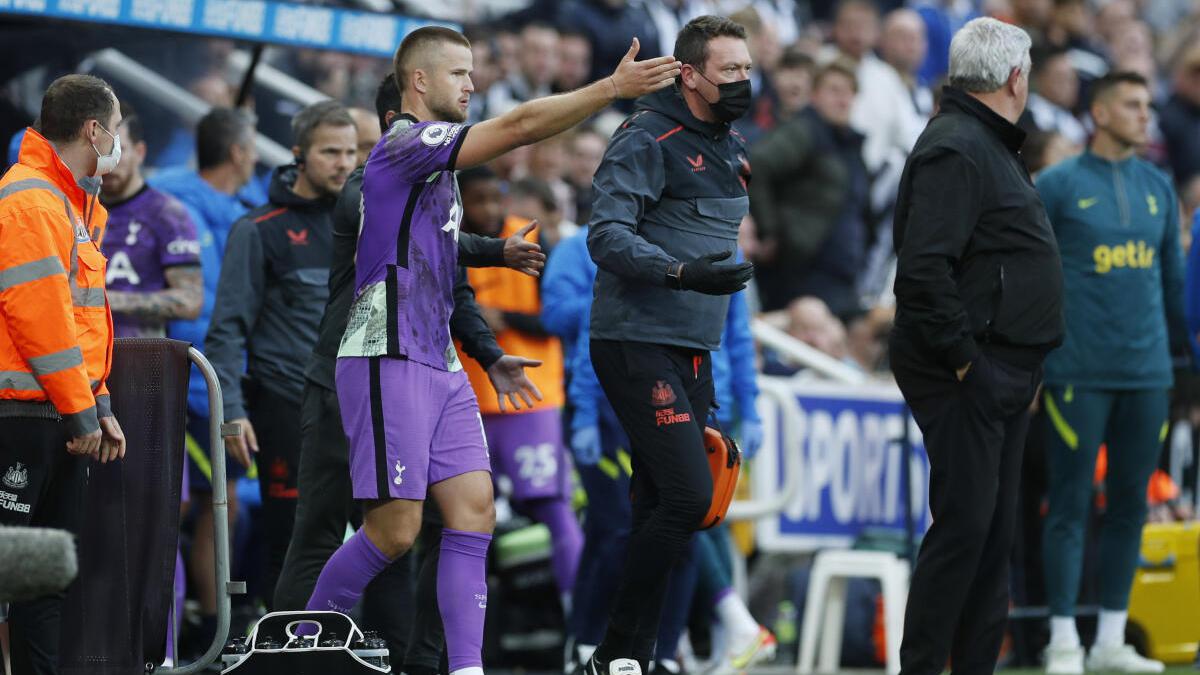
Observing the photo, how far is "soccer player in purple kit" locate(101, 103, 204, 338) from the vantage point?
27.8ft

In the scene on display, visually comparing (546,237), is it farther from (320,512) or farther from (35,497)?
(35,497)

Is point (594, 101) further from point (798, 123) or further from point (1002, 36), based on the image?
point (798, 123)

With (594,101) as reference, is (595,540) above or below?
below

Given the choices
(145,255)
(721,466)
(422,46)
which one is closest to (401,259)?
(422,46)

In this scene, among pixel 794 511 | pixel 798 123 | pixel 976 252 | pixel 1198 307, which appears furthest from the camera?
pixel 798 123

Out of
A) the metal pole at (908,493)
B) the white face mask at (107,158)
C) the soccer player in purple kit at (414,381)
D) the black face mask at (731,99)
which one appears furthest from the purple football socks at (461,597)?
the metal pole at (908,493)

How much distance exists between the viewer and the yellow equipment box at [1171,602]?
9.68 m

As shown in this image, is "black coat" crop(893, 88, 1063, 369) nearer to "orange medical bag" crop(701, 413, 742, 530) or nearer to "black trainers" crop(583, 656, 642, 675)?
"orange medical bag" crop(701, 413, 742, 530)

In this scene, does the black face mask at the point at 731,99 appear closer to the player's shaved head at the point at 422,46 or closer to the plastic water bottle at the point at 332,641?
the player's shaved head at the point at 422,46

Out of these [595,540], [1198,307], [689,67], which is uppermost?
[689,67]

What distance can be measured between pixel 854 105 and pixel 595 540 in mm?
6824

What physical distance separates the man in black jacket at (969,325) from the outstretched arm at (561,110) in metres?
1.40

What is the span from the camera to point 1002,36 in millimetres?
7270

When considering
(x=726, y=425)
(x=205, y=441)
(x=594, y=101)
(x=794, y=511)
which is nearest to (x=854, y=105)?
(x=794, y=511)
